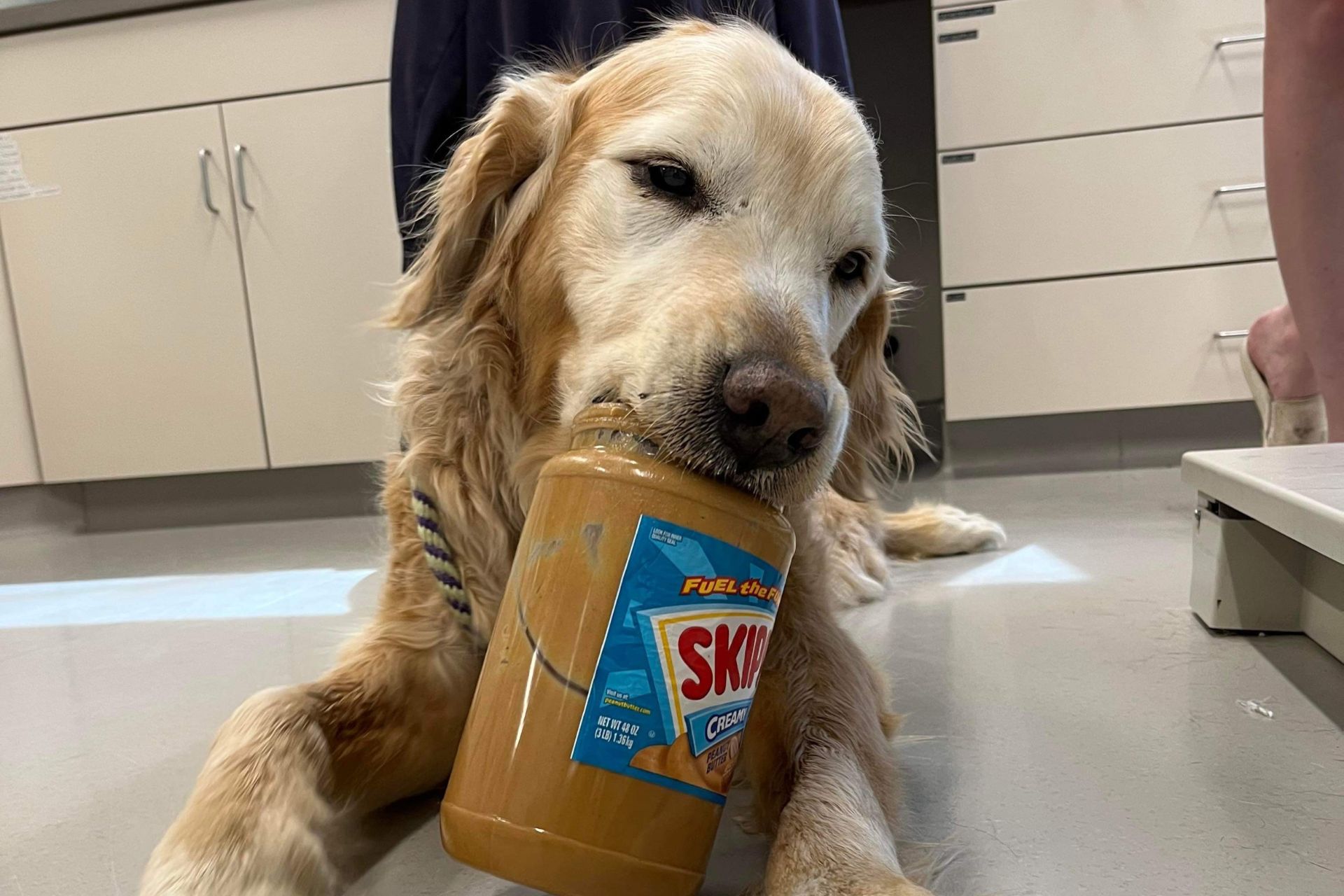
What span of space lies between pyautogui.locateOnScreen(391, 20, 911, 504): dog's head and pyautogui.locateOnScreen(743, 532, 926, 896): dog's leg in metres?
0.17

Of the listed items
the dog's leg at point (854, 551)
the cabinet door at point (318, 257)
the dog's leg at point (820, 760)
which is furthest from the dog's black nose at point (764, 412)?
the cabinet door at point (318, 257)

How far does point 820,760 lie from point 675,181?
0.55 meters

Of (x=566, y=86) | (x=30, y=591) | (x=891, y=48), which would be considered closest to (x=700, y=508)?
(x=566, y=86)

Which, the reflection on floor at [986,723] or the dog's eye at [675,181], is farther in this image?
the dog's eye at [675,181]

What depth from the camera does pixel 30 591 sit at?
6.89ft

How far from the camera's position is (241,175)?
8.66ft

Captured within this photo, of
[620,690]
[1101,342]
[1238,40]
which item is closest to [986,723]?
[620,690]

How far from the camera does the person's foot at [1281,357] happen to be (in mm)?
1765

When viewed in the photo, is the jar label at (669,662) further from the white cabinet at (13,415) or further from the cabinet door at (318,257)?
the white cabinet at (13,415)

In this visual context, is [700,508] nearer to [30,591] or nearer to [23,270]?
[30,591]

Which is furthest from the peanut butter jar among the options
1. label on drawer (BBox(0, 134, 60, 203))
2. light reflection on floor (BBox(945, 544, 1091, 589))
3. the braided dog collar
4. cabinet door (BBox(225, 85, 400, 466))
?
label on drawer (BBox(0, 134, 60, 203))

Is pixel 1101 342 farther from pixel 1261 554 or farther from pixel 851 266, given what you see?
pixel 851 266

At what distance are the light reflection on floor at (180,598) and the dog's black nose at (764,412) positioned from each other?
1.23 meters

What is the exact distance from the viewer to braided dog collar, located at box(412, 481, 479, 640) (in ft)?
3.05
